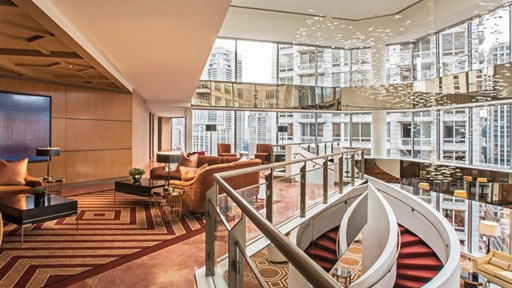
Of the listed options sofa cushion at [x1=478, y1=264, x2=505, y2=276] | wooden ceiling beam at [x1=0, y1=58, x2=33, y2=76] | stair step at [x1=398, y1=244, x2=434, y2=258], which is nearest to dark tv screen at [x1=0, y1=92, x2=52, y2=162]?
wooden ceiling beam at [x1=0, y1=58, x2=33, y2=76]

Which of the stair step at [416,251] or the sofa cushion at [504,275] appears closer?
the sofa cushion at [504,275]

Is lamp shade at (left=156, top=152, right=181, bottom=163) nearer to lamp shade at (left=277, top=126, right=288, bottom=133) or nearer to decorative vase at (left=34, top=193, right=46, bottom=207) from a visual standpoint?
decorative vase at (left=34, top=193, right=46, bottom=207)

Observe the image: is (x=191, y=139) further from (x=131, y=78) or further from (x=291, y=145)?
(x=131, y=78)

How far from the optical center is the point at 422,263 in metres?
10.1

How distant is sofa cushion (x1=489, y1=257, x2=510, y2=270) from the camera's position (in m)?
8.80

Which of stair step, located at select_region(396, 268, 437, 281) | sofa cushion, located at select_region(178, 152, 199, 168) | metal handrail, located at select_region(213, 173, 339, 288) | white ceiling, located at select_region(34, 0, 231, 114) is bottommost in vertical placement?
stair step, located at select_region(396, 268, 437, 281)

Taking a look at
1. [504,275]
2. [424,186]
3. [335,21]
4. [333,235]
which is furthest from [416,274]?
[335,21]

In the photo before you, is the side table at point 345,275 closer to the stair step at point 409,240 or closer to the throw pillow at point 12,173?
the stair step at point 409,240

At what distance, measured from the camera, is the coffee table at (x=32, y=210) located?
446 cm

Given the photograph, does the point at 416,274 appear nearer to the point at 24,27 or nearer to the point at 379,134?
the point at 379,134

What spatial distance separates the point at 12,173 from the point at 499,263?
39.6 ft

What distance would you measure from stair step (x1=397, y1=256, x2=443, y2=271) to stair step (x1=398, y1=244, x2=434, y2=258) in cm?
13

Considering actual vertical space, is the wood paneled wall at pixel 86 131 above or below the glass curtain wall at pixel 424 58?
below

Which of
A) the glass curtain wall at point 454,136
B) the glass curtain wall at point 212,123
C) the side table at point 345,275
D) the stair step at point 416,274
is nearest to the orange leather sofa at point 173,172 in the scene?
A: the side table at point 345,275
